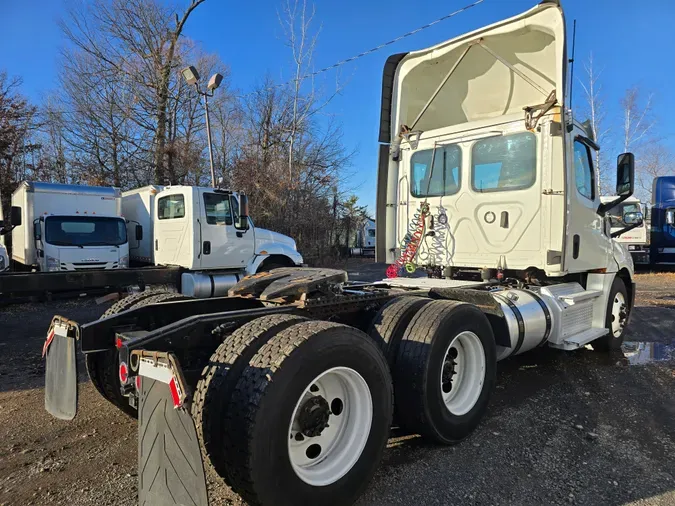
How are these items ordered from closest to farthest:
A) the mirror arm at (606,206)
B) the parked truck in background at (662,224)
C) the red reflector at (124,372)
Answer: the red reflector at (124,372), the mirror arm at (606,206), the parked truck in background at (662,224)

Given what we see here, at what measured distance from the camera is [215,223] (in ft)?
33.8

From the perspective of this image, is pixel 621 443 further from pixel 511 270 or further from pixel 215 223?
pixel 215 223

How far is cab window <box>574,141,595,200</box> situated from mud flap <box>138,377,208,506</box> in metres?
5.00

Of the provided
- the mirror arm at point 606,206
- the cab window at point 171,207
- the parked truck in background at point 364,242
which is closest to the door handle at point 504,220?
the mirror arm at point 606,206

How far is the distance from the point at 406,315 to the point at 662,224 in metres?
20.1

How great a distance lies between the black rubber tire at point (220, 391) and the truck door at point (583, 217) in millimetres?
3997

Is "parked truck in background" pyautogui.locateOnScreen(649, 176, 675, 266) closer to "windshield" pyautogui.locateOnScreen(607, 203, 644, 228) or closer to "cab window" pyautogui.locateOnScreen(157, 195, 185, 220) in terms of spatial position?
"windshield" pyautogui.locateOnScreen(607, 203, 644, 228)

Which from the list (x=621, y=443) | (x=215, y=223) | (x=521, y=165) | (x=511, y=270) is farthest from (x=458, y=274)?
(x=215, y=223)

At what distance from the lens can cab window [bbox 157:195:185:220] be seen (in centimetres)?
1027

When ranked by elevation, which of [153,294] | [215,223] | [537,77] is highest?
[537,77]

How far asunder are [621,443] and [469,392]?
1158 mm

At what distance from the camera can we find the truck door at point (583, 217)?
5141 millimetres

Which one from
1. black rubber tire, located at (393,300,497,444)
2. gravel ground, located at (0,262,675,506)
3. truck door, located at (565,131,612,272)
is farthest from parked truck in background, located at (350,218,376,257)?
black rubber tire, located at (393,300,497,444)

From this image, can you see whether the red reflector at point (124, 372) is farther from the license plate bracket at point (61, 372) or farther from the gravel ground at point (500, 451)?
the gravel ground at point (500, 451)
